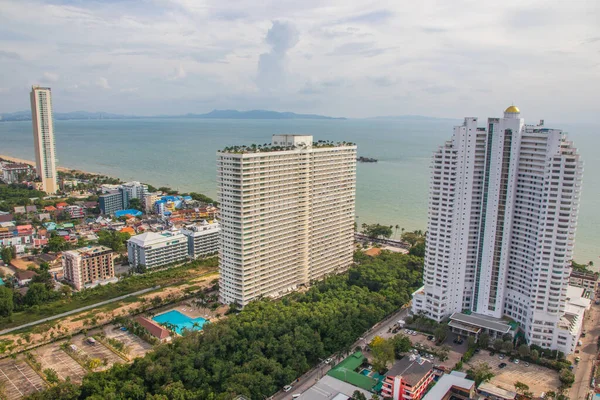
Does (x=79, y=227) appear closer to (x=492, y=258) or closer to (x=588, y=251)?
(x=492, y=258)

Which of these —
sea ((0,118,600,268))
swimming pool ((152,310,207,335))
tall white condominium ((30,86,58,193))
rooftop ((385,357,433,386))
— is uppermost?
tall white condominium ((30,86,58,193))

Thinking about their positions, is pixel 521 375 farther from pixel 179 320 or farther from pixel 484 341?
pixel 179 320

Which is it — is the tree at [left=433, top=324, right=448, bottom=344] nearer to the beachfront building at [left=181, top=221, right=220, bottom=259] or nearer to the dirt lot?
the dirt lot

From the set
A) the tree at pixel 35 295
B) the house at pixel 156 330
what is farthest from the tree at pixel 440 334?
the tree at pixel 35 295

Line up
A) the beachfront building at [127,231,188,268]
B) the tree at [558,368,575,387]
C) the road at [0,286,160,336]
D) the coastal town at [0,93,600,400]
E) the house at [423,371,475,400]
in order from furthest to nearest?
the beachfront building at [127,231,188,268], the road at [0,286,160,336], the coastal town at [0,93,600,400], the tree at [558,368,575,387], the house at [423,371,475,400]

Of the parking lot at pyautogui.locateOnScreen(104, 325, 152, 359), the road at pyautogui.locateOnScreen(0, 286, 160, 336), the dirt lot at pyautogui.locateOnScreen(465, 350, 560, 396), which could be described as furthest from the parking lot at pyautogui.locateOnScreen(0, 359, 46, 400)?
the dirt lot at pyautogui.locateOnScreen(465, 350, 560, 396)
